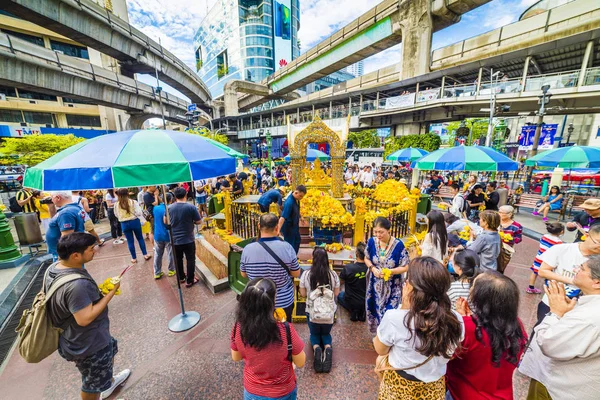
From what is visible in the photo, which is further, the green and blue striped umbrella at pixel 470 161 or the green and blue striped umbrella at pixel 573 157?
Answer: the green and blue striped umbrella at pixel 573 157

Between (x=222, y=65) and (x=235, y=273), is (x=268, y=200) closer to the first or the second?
(x=235, y=273)

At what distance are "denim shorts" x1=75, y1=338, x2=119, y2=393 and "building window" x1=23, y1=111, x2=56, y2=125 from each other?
1510 inches

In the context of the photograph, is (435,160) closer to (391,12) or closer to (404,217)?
(404,217)

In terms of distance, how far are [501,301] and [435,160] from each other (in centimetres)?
510

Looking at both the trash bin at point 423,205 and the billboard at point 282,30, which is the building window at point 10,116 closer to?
the trash bin at point 423,205

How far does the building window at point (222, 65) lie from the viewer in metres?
63.1

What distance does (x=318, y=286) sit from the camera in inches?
115

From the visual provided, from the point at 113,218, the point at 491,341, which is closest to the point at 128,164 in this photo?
the point at 491,341

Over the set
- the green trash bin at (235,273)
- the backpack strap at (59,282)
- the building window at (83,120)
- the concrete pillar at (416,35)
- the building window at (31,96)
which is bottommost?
the green trash bin at (235,273)

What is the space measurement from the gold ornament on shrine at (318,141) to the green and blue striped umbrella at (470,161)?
3.32m

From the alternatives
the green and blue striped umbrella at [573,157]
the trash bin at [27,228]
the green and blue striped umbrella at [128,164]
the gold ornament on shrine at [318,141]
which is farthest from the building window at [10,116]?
the green and blue striped umbrella at [573,157]

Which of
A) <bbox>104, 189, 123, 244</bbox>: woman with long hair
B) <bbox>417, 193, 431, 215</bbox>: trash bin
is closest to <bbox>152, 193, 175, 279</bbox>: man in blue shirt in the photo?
<bbox>104, 189, 123, 244</bbox>: woman with long hair

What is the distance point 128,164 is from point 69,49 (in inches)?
1522

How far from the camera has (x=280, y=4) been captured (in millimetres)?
59969
